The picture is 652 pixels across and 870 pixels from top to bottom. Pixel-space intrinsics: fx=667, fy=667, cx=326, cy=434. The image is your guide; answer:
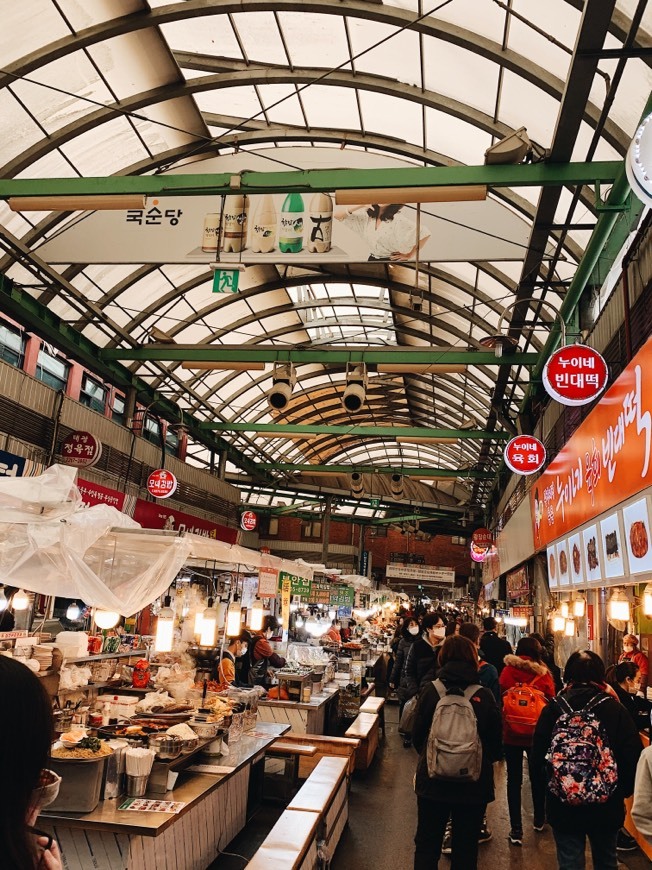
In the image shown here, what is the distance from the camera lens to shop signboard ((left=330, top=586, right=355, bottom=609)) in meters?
21.2

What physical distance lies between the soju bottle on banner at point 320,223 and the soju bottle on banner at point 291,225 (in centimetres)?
11

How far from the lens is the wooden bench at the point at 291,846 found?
4.18 m

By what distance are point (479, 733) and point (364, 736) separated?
463cm

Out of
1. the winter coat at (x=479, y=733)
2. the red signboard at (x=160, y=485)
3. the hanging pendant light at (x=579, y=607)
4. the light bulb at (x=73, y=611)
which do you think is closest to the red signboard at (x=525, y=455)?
the hanging pendant light at (x=579, y=607)

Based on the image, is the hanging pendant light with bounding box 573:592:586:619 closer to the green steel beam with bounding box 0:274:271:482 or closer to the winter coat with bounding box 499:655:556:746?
the winter coat with bounding box 499:655:556:746

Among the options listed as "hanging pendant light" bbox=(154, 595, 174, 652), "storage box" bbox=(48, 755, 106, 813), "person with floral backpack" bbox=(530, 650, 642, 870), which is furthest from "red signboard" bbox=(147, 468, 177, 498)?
"person with floral backpack" bbox=(530, 650, 642, 870)

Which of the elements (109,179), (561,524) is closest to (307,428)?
(561,524)

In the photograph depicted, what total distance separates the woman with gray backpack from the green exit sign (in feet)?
18.2

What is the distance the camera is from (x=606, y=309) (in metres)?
7.91

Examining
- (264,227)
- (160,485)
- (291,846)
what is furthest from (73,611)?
(291,846)

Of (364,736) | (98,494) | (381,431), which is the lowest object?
(364,736)

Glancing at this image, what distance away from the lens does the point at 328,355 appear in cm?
1239

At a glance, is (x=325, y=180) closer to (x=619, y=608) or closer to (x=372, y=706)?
(x=619, y=608)

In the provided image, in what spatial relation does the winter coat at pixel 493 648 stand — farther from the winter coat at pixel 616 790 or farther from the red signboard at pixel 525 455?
the winter coat at pixel 616 790
